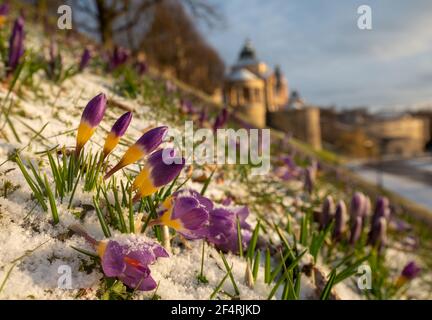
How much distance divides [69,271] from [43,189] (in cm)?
35

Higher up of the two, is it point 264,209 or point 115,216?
point 115,216

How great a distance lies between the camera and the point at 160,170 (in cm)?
109

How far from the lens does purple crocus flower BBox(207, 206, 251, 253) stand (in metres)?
1.26

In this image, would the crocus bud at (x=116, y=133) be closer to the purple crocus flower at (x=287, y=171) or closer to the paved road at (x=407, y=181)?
the purple crocus flower at (x=287, y=171)

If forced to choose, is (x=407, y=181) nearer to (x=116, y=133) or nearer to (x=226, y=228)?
(x=226, y=228)

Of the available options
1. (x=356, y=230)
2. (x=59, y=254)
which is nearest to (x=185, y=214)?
(x=59, y=254)

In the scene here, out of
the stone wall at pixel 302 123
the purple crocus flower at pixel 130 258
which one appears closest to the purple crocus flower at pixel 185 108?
the purple crocus flower at pixel 130 258

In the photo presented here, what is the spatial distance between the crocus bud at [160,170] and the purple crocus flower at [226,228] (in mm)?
238

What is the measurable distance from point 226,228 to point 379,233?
129cm

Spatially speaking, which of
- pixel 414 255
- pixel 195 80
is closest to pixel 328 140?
pixel 195 80

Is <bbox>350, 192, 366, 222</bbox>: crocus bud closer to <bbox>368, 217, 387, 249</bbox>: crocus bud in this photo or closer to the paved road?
<bbox>368, 217, 387, 249</bbox>: crocus bud

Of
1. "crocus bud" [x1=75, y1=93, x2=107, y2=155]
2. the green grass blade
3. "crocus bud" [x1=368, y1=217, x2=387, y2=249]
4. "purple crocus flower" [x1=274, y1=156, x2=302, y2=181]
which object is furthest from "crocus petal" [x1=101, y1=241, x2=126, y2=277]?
"purple crocus flower" [x1=274, y1=156, x2=302, y2=181]

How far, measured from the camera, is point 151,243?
999 millimetres
